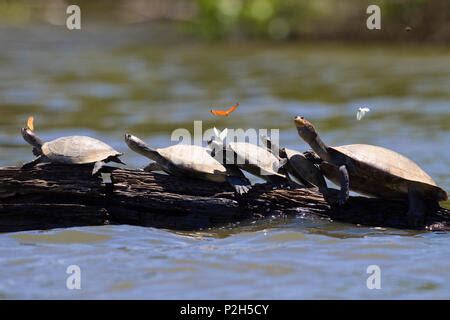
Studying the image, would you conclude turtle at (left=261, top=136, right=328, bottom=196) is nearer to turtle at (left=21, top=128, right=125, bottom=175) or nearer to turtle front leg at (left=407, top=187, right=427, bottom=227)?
turtle front leg at (left=407, top=187, right=427, bottom=227)

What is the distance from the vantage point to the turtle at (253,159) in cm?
644

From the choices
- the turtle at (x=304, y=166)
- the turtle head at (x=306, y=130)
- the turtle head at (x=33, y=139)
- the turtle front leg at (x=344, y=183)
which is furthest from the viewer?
the turtle head at (x=33, y=139)

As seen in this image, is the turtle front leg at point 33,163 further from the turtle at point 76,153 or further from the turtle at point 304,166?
the turtle at point 304,166

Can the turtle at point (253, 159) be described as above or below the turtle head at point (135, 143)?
below

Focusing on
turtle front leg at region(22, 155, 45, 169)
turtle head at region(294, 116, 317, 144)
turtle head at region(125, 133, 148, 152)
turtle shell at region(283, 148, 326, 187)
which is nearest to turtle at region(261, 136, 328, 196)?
turtle shell at region(283, 148, 326, 187)

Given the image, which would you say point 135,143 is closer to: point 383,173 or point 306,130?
point 306,130

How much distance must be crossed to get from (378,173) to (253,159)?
85 cm

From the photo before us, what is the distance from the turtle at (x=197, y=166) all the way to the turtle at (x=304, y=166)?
1.06 feet

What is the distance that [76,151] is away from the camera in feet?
21.1

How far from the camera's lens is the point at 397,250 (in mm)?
6223

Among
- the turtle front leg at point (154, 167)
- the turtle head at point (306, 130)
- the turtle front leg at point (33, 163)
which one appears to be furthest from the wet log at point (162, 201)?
the turtle head at point (306, 130)
